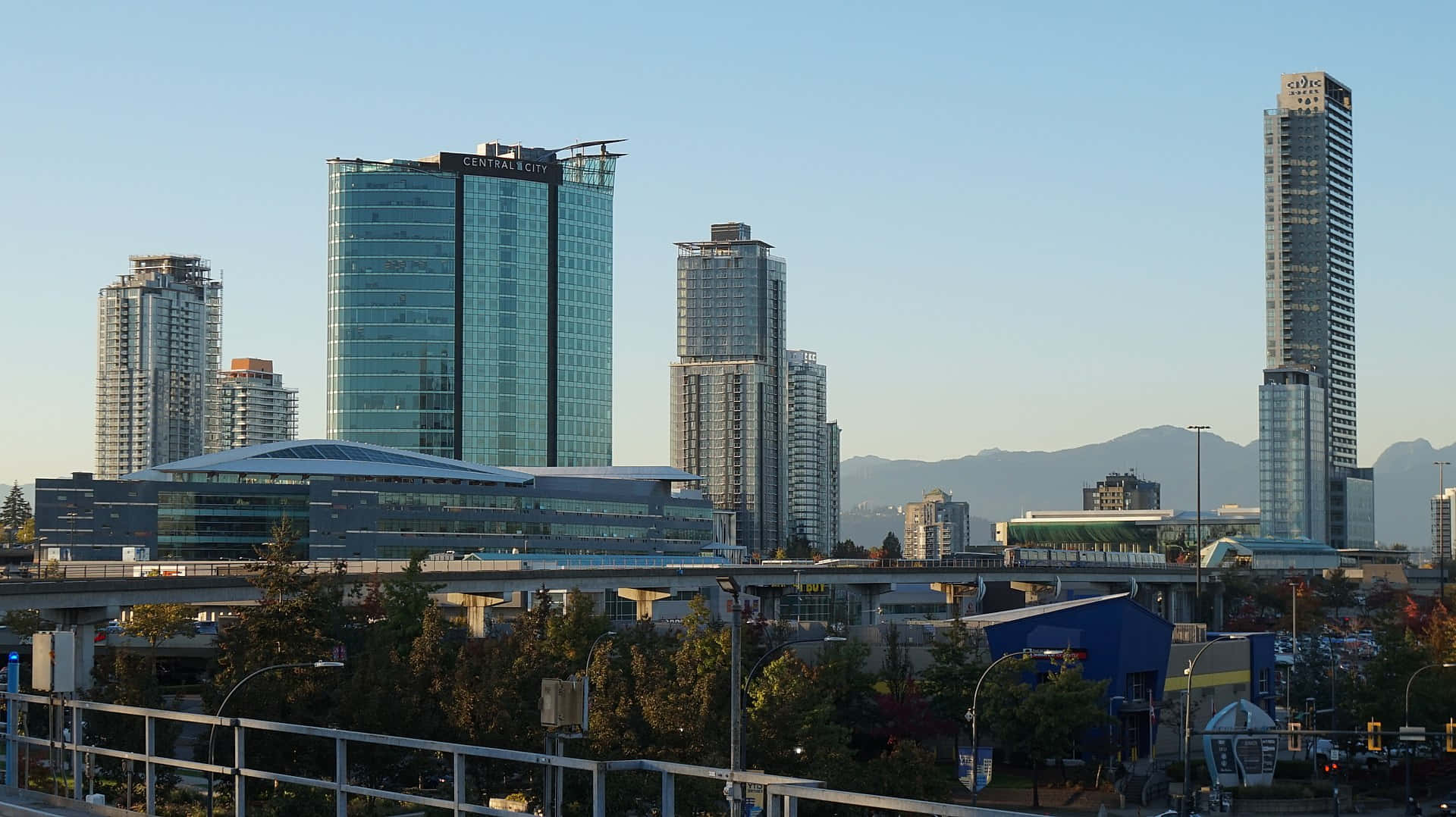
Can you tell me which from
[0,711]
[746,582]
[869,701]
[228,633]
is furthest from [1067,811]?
[746,582]

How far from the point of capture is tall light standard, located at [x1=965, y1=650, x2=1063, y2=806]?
70125mm

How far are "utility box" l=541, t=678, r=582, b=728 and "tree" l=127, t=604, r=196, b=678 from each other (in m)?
104

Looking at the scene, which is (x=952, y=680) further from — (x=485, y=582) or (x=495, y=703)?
(x=485, y=582)

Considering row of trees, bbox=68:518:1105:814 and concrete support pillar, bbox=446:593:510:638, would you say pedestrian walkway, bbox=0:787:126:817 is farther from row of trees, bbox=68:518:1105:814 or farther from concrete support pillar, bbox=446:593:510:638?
concrete support pillar, bbox=446:593:510:638

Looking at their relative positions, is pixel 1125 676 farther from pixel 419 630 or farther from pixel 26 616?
pixel 26 616

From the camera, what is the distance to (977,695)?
3250 inches

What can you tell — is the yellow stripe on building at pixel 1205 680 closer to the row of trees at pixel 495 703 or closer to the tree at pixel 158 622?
the row of trees at pixel 495 703

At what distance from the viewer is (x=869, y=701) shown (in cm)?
9100

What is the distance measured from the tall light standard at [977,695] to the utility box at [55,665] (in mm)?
45421

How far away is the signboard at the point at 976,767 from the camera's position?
7000 cm

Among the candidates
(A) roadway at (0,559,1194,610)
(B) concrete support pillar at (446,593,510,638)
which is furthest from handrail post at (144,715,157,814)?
(B) concrete support pillar at (446,593,510,638)

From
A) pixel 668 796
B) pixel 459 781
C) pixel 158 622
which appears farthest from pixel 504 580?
pixel 668 796

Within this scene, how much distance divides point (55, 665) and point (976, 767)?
158 feet

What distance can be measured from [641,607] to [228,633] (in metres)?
95.9
